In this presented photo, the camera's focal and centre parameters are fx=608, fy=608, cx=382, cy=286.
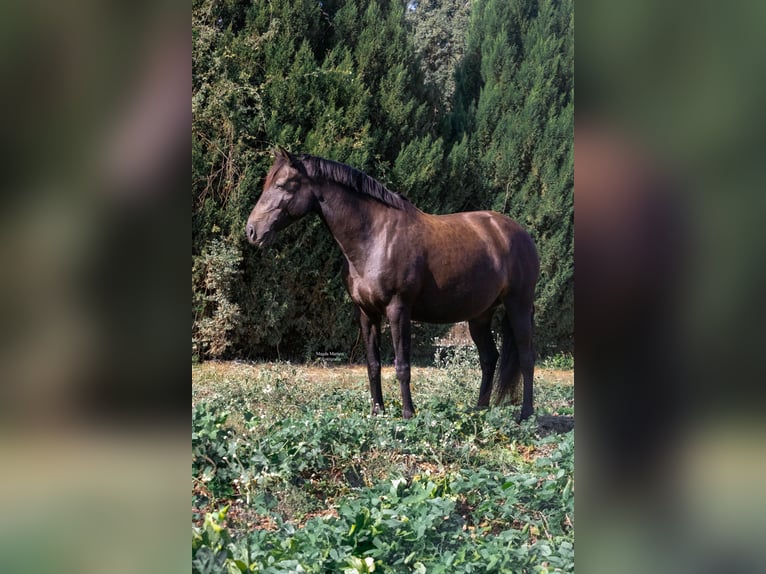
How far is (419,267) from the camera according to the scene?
363 cm

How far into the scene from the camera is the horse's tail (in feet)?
12.5

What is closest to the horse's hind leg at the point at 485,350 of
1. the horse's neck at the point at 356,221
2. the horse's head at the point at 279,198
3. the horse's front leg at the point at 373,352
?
the horse's front leg at the point at 373,352

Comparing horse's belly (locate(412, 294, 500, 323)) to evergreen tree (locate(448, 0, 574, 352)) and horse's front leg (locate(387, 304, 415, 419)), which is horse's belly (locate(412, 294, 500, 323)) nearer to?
horse's front leg (locate(387, 304, 415, 419))

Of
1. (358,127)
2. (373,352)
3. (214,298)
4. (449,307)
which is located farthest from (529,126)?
(214,298)

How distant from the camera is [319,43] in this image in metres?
4.25

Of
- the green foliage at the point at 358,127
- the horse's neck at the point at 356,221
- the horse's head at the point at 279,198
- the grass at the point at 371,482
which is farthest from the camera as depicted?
the green foliage at the point at 358,127

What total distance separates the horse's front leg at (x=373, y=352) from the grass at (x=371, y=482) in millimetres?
81

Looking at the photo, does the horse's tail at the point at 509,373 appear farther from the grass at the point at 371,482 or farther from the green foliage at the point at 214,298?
the green foliage at the point at 214,298

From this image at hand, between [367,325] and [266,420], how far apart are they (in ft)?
2.92
